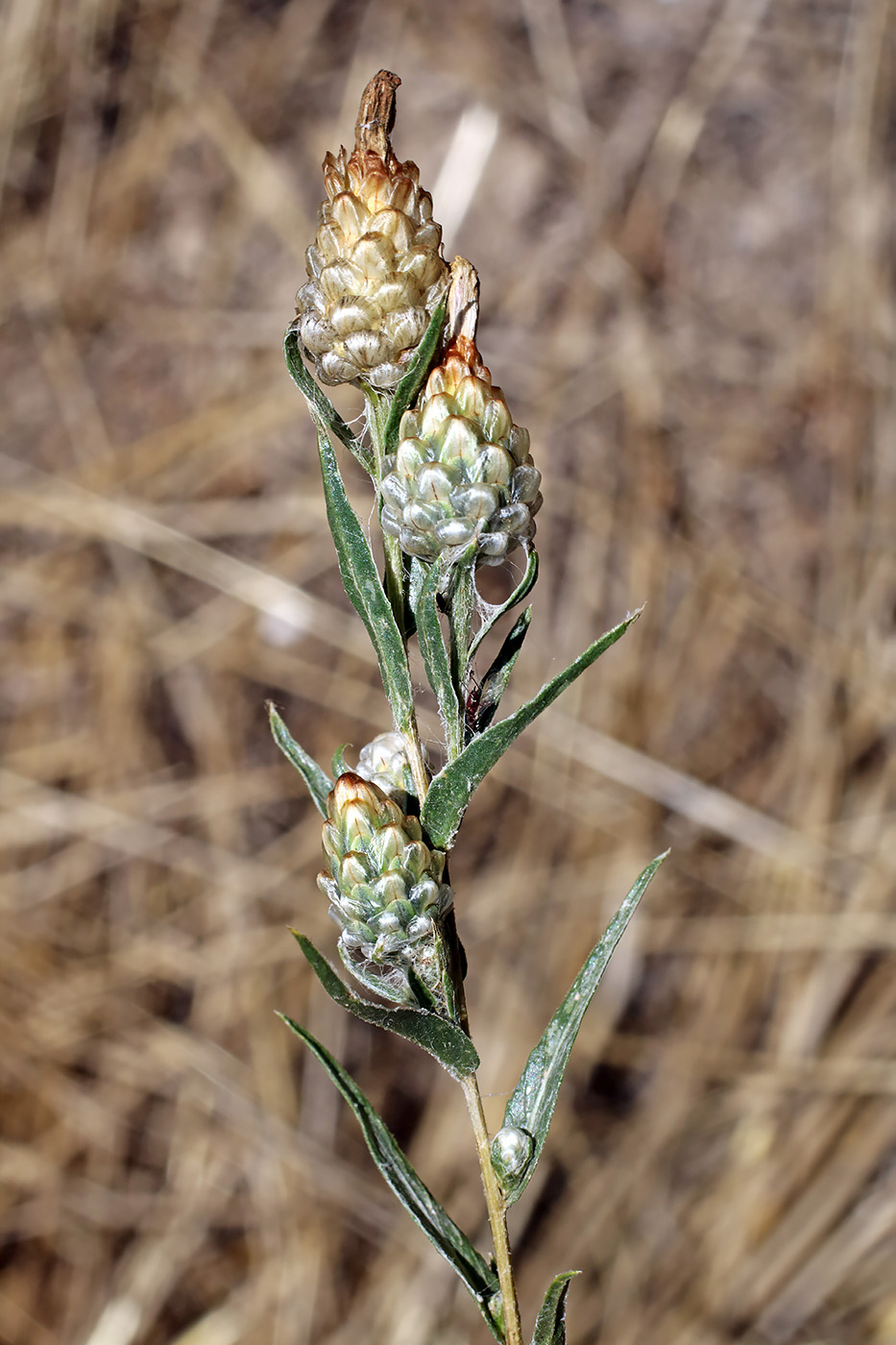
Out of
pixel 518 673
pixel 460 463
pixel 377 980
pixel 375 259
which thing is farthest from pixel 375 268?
pixel 518 673

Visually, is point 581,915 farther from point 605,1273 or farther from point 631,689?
point 605,1273

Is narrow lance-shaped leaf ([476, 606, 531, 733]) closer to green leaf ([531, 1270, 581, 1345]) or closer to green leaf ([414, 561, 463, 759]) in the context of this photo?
green leaf ([414, 561, 463, 759])

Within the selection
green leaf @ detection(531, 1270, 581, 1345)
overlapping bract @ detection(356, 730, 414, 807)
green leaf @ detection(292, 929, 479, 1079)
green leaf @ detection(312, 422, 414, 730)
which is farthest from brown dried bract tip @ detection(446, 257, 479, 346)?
green leaf @ detection(531, 1270, 581, 1345)

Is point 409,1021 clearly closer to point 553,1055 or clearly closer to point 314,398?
point 553,1055

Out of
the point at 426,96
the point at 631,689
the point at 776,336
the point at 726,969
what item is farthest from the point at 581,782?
the point at 426,96

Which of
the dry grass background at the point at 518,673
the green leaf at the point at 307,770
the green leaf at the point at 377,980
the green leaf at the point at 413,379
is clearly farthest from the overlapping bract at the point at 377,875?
the dry grass background at the point at 518,673
